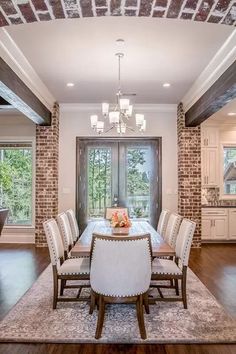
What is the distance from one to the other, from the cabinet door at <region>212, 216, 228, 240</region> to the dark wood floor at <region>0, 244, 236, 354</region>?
0.74 ft

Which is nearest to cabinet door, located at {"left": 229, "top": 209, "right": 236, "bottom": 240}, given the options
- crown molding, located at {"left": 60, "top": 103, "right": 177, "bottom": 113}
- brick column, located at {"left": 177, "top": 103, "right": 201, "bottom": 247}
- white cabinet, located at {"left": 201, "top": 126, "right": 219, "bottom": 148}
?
brick column, located at {"left": 177, "top": 103, "right": 201, "bottom": 247}

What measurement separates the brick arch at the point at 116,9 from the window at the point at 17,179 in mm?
5146

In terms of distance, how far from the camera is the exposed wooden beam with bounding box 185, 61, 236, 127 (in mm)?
4032

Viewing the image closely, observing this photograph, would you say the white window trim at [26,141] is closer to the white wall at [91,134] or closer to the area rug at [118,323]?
the white wall at [91,134]

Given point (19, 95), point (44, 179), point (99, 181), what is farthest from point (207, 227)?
Result: point (19, 95)

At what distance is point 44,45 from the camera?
13.2ft

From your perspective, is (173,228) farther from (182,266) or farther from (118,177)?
(118,177)

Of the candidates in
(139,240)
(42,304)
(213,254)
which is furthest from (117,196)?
(139,240)

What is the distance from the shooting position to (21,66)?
14.8 feet

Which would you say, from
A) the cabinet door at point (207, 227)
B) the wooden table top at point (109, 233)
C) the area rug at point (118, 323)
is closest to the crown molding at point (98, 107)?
the cabinet door at point (207, 227)

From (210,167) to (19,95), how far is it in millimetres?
4794

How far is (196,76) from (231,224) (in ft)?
12.0

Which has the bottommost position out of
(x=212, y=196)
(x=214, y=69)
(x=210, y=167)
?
(x=212, y=196)

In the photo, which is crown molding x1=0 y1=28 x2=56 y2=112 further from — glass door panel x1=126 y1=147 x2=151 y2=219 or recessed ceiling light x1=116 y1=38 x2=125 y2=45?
glass door panel x1=126 y1=147 x2=151 y2=219
